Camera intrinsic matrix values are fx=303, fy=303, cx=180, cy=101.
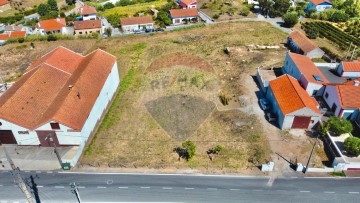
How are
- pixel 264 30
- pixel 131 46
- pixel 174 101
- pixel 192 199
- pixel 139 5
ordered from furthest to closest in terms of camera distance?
pixel 139 5 < pixel 264 30 < pixel 131 46 < pixel 174 101 < pixel 192 199

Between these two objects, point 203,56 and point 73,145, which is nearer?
point 73,145

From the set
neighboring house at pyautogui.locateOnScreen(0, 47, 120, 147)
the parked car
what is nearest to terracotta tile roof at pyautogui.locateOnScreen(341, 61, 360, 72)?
the parked car

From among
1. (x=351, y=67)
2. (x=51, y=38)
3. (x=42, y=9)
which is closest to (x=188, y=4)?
(x=51, y=38)

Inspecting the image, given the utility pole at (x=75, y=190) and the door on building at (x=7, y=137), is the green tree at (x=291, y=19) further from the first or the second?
the door on building at (x=7, y=137)

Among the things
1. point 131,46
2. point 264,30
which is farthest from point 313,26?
point 131,46

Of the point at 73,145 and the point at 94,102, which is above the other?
the point at 94,102

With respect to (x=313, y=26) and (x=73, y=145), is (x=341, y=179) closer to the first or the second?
(x=73, y=145)

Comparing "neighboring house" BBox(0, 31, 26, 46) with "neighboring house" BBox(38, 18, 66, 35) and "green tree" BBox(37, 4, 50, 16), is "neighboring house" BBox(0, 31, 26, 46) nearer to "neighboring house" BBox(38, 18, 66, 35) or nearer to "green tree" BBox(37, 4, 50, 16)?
"neighboring house" BBox(38, 18, 66, 35)
